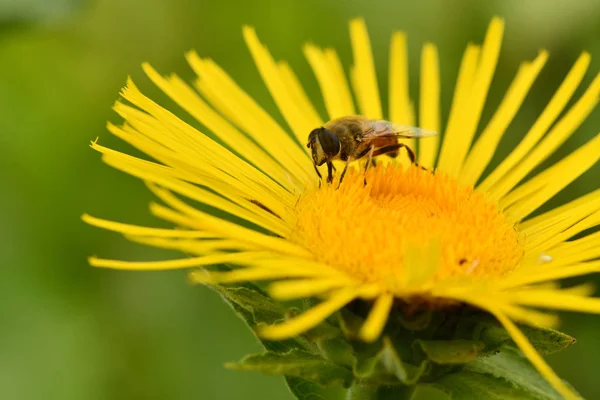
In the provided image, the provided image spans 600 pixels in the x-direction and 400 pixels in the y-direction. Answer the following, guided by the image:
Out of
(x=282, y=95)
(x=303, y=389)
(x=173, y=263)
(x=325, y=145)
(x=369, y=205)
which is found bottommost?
(x=303, y=389)

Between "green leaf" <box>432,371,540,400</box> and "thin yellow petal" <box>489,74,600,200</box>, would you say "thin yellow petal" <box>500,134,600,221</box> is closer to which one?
"thin yellow petal" <box>489,74,600,200</box>

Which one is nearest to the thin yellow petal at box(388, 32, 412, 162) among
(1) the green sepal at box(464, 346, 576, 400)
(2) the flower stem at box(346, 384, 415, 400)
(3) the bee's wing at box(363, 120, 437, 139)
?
(3) the bee's wing at box(363, 120, 437, 139)

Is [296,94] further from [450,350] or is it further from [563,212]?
[450,350]

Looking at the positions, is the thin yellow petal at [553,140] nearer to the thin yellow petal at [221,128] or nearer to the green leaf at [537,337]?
the thin yellow petal at [221,128]

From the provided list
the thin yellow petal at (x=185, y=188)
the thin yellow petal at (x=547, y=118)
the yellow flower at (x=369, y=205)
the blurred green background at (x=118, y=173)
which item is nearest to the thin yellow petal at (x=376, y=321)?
the yellow flower at (x=369, y=205)

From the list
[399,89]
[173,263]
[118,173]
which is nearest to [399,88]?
[399,89]
